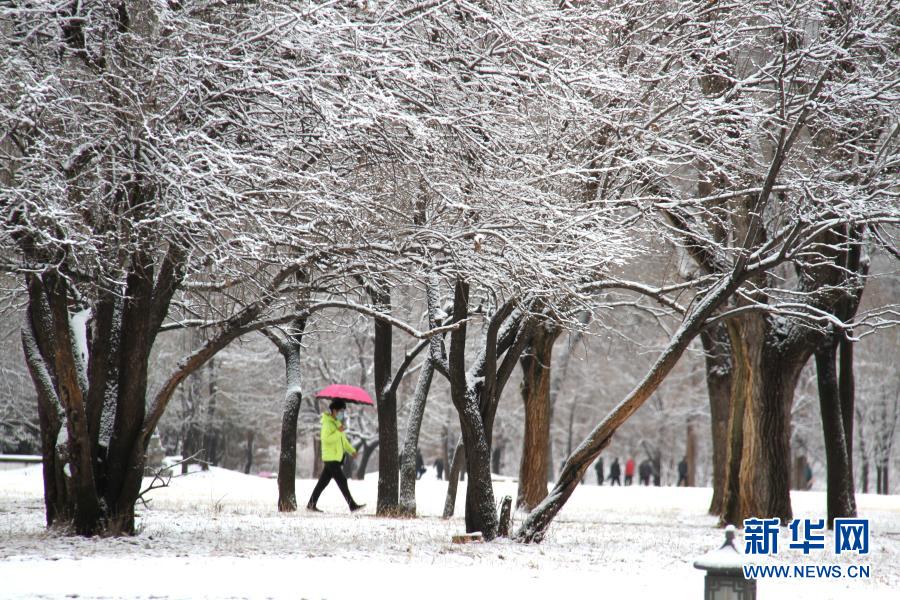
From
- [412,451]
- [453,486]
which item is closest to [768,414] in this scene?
[453,486]

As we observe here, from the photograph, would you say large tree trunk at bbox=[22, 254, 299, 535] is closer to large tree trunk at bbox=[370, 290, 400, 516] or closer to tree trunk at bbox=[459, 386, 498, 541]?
tree trunk at bbox=[459, 386, 498, 541]

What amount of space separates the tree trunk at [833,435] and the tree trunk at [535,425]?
4.37 m

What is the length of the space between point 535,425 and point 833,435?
15.9 feet

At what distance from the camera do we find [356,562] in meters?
8.45

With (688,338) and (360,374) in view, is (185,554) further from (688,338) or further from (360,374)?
(360,374)

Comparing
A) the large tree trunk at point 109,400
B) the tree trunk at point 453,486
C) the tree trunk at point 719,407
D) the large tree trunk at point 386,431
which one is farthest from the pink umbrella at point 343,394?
the tree trunk at point 719,407

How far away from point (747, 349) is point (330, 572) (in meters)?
8.77

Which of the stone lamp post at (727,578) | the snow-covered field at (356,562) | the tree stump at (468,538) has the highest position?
the stone lamp post at (727,578)

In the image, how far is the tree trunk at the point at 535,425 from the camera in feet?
55.2

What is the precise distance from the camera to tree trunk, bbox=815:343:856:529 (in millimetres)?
14219

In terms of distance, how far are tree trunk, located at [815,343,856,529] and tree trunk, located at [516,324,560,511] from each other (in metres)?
4.37

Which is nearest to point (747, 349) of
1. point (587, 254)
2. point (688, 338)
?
point (688, 338)

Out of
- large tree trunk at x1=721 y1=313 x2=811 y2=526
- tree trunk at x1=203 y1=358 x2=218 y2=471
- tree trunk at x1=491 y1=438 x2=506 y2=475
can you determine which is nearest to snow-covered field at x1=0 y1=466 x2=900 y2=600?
large tree trunk at x1=721 y1=313 x2=811 y2=526

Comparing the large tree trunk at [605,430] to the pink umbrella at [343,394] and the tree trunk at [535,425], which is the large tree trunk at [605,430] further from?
the pink umbrella at [343,394]
